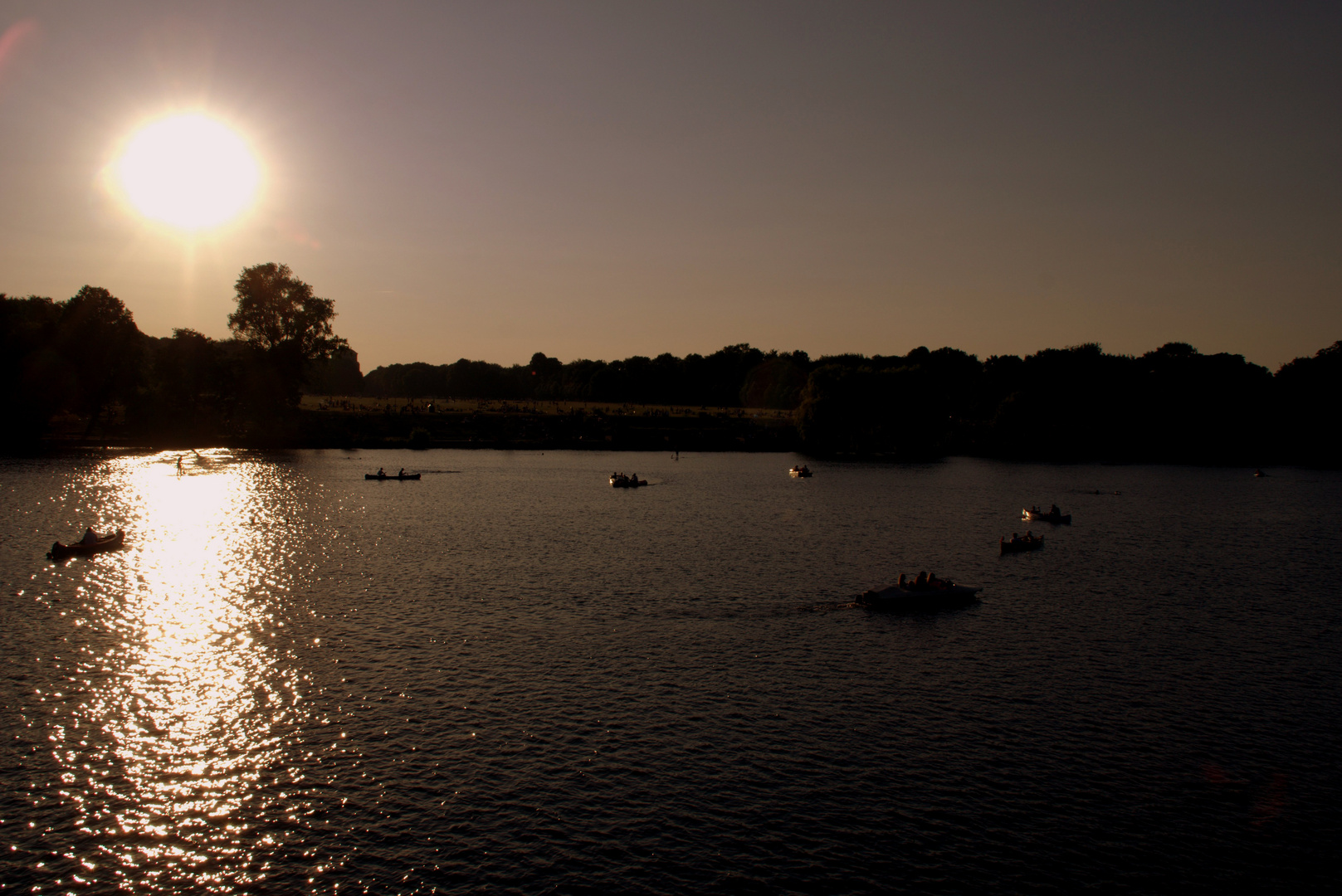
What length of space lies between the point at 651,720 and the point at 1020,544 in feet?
207

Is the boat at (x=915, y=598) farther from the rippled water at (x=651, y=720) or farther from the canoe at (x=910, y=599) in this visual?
the rippled water at (x=651, y=720)

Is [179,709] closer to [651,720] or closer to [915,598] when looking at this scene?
[651,720]

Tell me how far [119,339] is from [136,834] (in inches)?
7338

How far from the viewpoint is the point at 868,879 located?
24.9 metres

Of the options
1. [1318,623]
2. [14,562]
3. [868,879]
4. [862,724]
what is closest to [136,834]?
[868,879]

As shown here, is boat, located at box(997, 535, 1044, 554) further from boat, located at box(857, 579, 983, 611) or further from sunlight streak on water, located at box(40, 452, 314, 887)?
sunlight streak on water, located at box(40, 452, 314, 887)

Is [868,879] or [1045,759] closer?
[868,879]

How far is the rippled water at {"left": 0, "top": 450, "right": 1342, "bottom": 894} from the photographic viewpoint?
26156 mm

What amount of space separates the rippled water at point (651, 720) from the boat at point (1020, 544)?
230cm

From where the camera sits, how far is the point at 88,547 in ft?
245

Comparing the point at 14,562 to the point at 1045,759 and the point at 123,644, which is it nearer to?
the point at 123,644

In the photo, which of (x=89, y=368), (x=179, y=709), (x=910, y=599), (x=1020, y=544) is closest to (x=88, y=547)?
(x=179, y=709)

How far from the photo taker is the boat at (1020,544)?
86438mm

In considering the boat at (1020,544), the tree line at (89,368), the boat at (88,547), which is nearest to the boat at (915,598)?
the boat at (1020,544)
